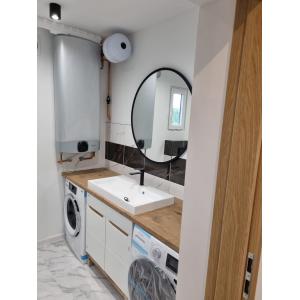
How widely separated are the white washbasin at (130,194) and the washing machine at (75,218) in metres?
0.27

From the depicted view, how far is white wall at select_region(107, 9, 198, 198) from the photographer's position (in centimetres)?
191

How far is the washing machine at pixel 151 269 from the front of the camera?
4.41 feet

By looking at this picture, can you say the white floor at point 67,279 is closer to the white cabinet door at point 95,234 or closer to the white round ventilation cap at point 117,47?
the white cabinet door at point 95,234

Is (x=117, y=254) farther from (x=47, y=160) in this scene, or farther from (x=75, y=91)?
(x=75, y=91)

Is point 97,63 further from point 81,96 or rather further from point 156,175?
point 156,175

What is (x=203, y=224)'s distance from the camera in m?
0.92

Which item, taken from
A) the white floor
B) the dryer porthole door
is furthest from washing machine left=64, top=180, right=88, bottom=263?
the white floor

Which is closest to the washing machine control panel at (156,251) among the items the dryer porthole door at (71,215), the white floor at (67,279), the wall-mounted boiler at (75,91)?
the white floor at (67,279)

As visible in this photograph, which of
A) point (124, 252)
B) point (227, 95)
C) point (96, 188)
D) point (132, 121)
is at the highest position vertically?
point (227, 95)

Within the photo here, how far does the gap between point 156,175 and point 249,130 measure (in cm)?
161

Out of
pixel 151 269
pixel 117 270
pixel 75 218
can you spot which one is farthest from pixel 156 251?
pixel 75 218

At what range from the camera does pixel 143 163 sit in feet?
7.96

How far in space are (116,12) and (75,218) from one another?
2.10 metres
